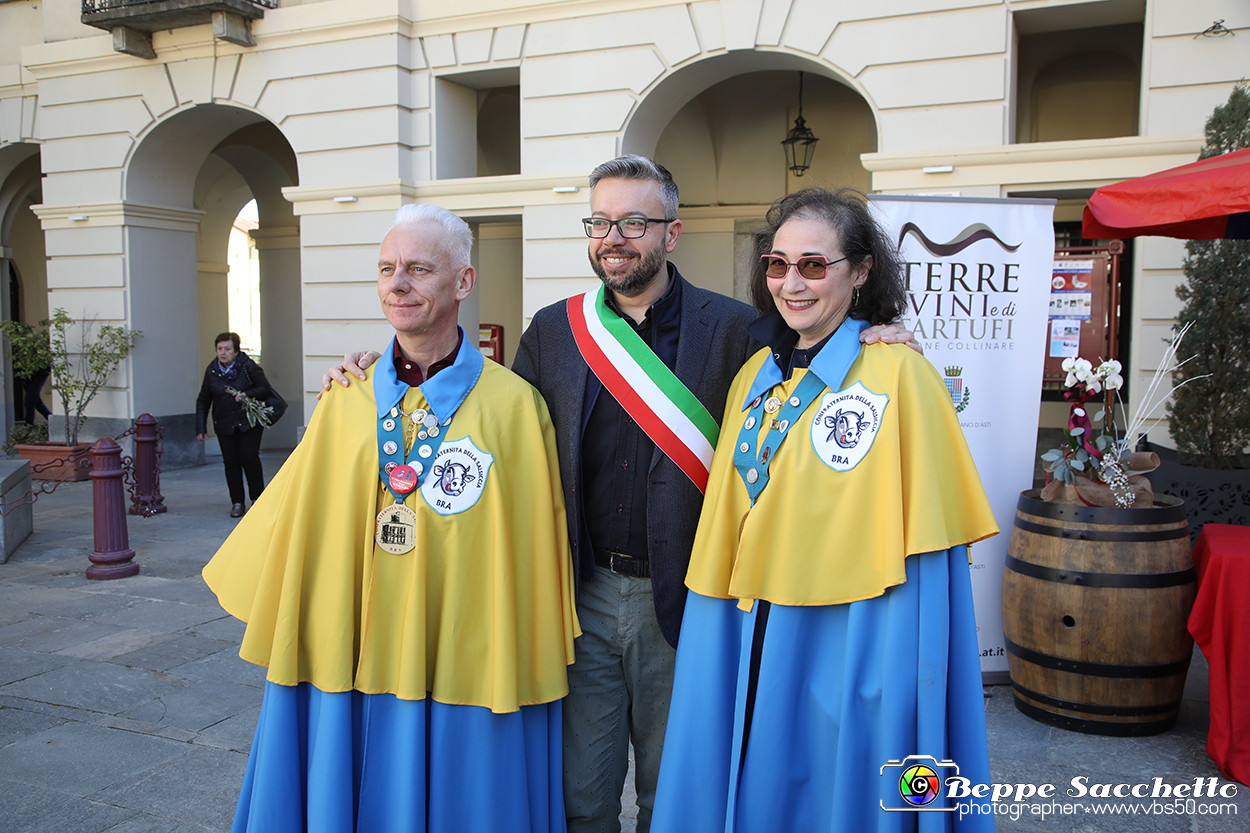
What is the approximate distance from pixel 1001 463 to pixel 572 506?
2.84 meters

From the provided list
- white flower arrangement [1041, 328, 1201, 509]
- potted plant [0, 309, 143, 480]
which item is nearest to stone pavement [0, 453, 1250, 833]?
white flower arrangement [1041, 328, 1201, 509]

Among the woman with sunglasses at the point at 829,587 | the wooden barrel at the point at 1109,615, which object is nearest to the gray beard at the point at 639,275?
the woman with sunglasses at the point at 829,587

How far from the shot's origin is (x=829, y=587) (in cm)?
206

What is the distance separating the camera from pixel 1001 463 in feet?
14.6

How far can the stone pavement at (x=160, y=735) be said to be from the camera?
10.4ft

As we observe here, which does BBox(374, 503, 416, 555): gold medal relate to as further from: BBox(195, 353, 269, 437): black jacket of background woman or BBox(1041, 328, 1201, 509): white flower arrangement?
BBox(195, 353, 269, 437): black jacket of background woman

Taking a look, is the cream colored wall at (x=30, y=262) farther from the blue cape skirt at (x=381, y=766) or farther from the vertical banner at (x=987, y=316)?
the blue cape skirt at (x=381, y=766)

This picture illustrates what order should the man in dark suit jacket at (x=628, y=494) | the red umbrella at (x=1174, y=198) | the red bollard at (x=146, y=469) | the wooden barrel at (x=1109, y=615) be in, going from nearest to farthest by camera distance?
the man in dark suit jacket at (x=628, y=494)
the wooden barrel at (x=1109, y=615)
the red umbrella at (x=1174, y=198)
the red bollard at (x=146, y=469)

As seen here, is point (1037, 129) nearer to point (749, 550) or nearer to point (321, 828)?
point (749, 550)

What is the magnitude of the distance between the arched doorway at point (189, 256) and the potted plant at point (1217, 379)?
10217mm

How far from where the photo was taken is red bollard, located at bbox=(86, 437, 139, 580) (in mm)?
6527

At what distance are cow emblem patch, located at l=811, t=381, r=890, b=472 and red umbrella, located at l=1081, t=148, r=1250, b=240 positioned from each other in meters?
2.75

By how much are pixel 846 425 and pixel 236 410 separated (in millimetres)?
7605

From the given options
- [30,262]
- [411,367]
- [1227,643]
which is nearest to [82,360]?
[30,262]
